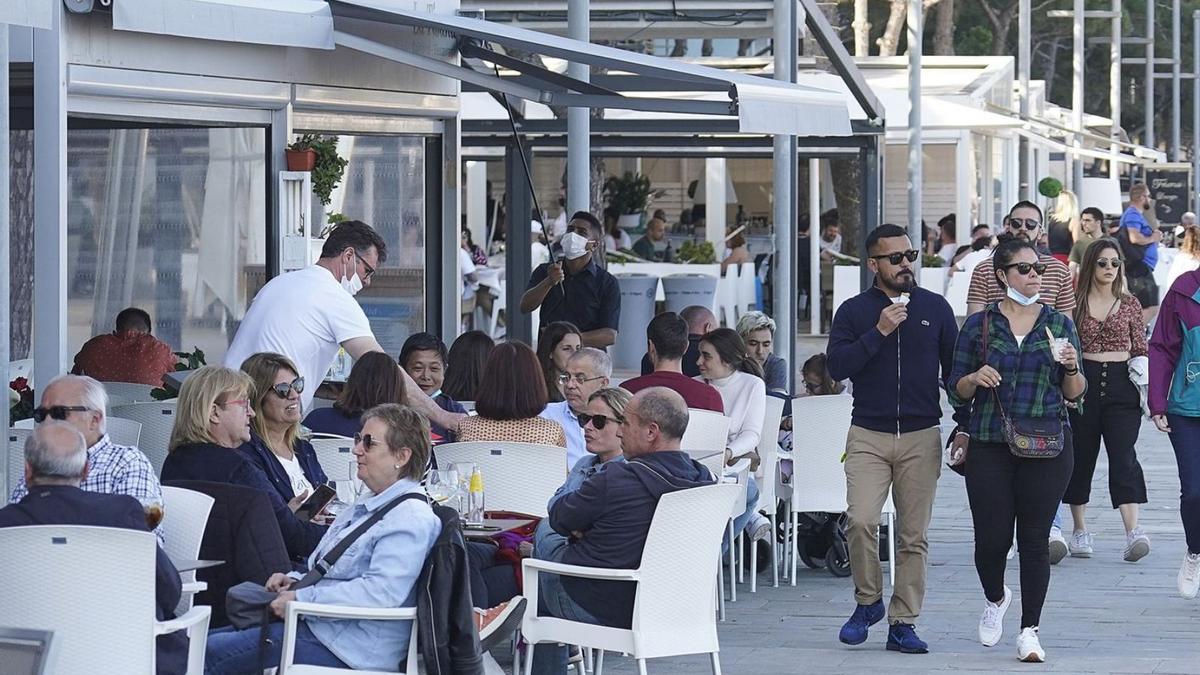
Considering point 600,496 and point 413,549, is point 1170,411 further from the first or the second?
point 413,549

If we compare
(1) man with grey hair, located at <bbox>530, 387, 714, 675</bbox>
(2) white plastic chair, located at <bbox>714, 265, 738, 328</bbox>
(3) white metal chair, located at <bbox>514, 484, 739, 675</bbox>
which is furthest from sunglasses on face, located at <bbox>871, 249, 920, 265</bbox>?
(2) white plastic chair, located at <bbox>714, 265, 738, 328</bbox>

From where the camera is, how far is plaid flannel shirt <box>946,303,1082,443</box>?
7348 mm

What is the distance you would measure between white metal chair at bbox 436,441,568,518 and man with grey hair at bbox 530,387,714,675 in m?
0.98

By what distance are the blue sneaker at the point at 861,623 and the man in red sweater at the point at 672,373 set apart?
130 cm

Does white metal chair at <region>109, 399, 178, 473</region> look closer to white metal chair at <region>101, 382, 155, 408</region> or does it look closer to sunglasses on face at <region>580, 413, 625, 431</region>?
white metal chair at <region>101, 382, 155, 408</region>

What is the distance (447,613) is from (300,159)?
5.33 meters

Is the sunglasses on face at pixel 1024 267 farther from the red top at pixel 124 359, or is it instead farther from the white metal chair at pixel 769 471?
the red top at pixel 124 359

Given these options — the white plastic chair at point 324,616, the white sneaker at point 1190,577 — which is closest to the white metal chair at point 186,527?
the white plastic chair at point 324,616

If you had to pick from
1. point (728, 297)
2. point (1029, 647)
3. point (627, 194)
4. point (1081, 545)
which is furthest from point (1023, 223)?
point (627, 194)

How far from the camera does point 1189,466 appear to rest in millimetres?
8828

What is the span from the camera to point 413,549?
5.30 meters

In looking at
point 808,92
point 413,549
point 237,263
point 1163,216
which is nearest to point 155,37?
point 237,263

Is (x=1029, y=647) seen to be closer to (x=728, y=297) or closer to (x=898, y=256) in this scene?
(x=898, y=256)

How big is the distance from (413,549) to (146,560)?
765mm
